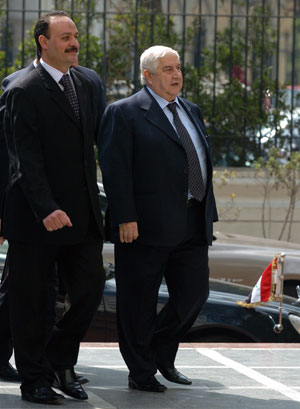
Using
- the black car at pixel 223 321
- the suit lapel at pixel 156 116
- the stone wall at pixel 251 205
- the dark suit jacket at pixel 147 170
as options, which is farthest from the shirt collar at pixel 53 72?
the stone wall at pixel 251 205

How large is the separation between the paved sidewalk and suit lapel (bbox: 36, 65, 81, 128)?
1381 millimetres

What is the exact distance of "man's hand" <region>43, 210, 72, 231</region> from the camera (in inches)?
187

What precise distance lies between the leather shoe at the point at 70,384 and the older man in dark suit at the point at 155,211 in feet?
1.06

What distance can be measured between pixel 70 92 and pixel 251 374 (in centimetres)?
192

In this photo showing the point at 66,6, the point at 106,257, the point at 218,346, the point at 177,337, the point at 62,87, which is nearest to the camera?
the point at 62,87

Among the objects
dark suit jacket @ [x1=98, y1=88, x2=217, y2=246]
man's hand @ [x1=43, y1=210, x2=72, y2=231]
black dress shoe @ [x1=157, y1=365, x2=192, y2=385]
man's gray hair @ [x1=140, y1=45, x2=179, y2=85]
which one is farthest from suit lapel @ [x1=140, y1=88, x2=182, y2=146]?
black dress shoe @ [x1=157, y1=365, x2=192, y2=385]

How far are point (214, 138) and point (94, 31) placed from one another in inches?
93.8

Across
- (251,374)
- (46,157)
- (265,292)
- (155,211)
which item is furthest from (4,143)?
(265,292)

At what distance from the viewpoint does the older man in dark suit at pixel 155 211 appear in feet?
17.1

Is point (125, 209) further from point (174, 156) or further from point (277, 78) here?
point (277, 78)

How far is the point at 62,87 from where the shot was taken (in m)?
5.07

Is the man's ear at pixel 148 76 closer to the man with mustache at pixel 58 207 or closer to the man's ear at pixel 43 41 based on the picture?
the man with mustache at pixel 58 207

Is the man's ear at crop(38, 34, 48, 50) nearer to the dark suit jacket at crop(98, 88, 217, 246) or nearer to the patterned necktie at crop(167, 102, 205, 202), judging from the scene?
the dark suit jacket at crop(98, 88, 217, 246)

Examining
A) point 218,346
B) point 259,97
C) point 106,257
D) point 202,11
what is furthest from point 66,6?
point 218,346
